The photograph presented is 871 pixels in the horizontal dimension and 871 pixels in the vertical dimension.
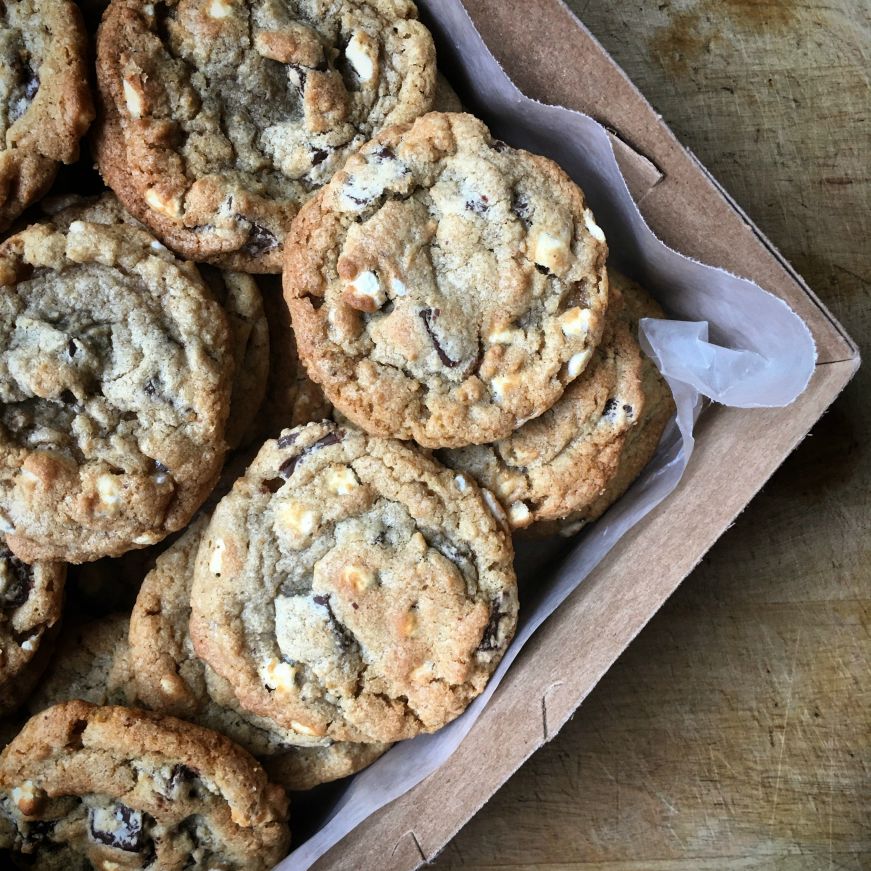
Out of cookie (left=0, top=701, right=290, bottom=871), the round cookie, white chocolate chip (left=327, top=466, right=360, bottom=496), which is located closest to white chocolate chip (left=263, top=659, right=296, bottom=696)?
the round cookie

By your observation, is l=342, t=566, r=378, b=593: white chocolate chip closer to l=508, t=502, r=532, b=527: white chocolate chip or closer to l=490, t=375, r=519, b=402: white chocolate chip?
l=508, t=502, r=532, b=527: white chocolate chip

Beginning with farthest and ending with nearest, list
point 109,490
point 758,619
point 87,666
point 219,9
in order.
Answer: point 758,619
point 87,666
point 219,9
point 109,490

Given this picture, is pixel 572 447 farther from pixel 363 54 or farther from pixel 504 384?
pixel 363 54

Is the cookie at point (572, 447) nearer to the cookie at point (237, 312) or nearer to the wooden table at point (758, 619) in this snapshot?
the cookie at point (237, 312)

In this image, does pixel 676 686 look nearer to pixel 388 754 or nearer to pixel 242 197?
pixel 388 754

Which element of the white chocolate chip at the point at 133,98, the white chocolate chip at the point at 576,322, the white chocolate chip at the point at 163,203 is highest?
the white chocolate chip at the point at 133,98

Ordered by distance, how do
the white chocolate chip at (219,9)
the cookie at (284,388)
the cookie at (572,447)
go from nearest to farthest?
1. the white chocolate chip at (219,9)
2. the cookie at (572,447)
3. the cookie at (284,388)

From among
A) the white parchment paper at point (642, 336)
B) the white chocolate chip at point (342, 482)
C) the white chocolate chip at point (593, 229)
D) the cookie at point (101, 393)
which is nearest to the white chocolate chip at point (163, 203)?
the cookie at point (101, 393)

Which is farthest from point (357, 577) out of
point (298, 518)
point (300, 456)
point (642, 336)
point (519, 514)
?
point (642, 336)
